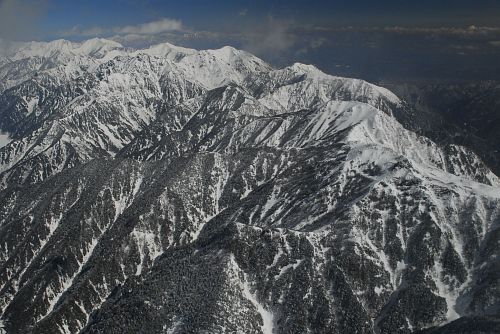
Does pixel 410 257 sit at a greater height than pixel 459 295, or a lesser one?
greater

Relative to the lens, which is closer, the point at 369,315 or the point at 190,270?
the point at 369,315

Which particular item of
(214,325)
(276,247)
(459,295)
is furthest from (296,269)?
(459,295)

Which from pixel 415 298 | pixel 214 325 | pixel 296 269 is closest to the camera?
pixel 214 325

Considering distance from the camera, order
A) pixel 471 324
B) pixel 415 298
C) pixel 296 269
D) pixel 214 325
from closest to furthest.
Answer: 1. pixel 471 324
2. pixel 214 325
3. pixel 415 298
4. pixel 296 269

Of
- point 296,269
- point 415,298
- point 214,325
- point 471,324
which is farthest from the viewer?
point 296,269

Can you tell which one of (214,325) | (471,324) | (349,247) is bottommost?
(471,324)

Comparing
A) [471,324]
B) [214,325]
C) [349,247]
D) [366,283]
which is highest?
[349,247]

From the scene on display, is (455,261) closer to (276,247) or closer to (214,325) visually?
(276,247)

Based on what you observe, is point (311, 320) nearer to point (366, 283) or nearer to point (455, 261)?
point (366, 283)

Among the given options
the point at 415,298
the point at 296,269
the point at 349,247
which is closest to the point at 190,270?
the point at 296,269
